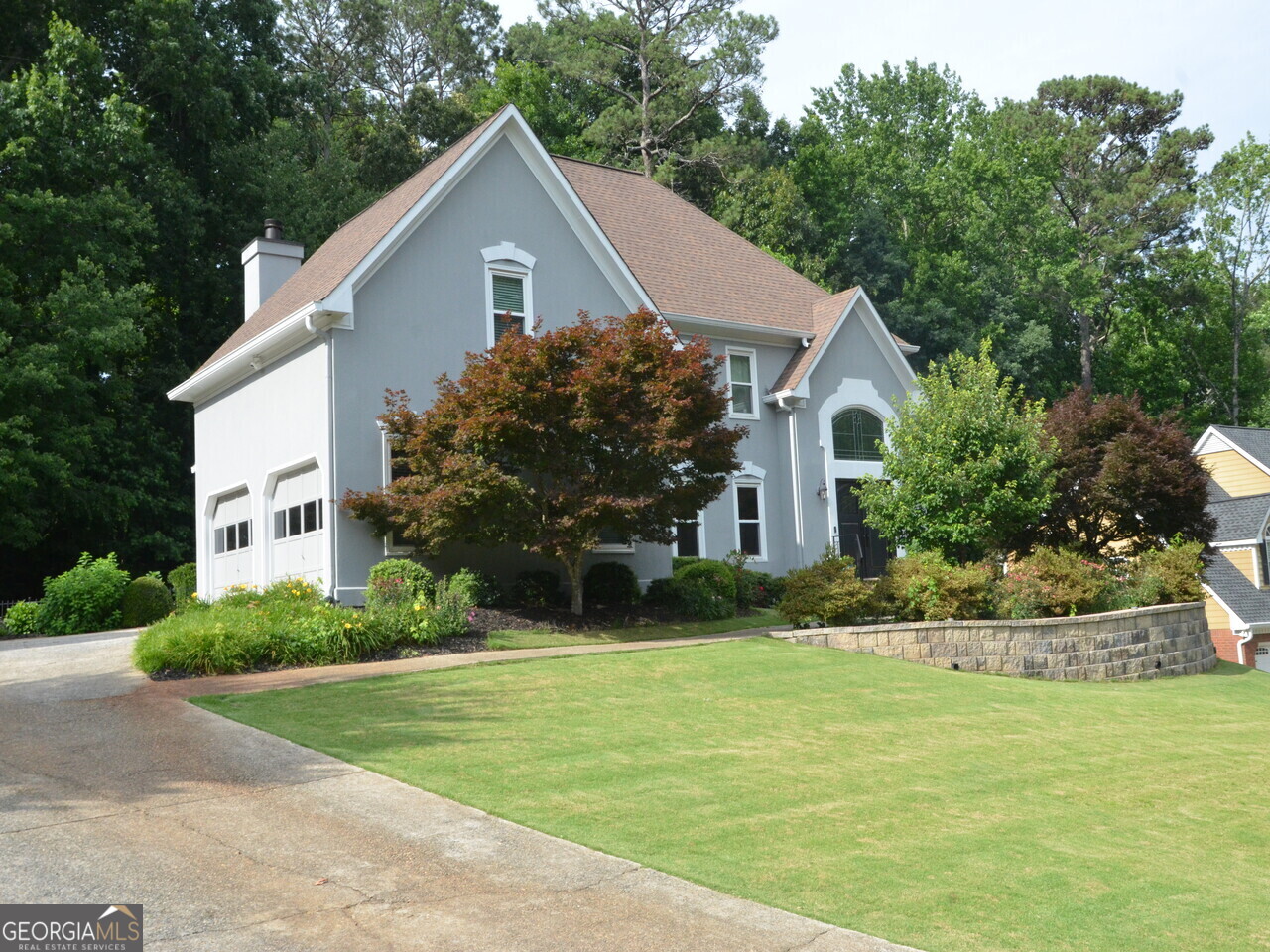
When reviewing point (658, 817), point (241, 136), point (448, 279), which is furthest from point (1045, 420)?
point (241, 136)

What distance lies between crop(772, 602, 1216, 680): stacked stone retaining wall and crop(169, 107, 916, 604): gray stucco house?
5.35 metres

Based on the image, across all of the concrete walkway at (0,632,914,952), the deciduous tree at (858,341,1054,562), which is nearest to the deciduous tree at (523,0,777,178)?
the deciduous tree at (858,341,1054,562)

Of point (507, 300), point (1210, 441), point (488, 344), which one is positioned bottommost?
point (1210, 441)

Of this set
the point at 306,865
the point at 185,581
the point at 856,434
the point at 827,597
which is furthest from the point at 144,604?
the point at 306,865

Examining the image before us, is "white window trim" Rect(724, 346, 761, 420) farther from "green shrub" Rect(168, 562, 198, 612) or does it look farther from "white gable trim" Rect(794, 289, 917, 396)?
"green shrub" Rect(168, 562, 198, 612)

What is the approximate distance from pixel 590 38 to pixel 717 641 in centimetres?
3678

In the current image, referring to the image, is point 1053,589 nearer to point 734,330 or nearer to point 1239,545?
point 734,330

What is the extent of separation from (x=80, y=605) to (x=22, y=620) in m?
1.06

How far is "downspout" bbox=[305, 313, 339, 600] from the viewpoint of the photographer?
1802 centimetres

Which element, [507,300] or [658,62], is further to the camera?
[658,62]

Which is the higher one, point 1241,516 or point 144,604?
point 1241,516

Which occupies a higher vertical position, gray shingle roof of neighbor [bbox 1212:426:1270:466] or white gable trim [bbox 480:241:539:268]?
white gable trim [bbox 480:241:539:268]

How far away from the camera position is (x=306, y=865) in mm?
6234

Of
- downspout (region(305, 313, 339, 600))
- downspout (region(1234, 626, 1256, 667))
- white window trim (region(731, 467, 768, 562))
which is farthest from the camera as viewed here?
downspout (region(1234, 626, 1256, 667))
